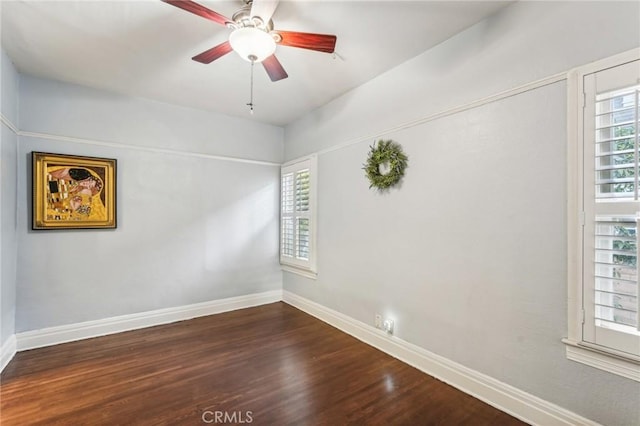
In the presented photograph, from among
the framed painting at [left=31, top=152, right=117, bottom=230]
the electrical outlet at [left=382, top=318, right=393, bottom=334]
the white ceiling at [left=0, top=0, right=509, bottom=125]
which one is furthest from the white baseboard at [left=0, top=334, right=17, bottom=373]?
the electrical outlet at [left=382, top=318, right=393, bottom=334]

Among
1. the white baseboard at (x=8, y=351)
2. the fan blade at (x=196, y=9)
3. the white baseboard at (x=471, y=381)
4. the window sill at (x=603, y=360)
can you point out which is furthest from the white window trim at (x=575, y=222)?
the white baseboard at (x=8, y=351)

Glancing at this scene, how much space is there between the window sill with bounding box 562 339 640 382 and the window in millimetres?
2721

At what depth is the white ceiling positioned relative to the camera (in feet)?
6.81

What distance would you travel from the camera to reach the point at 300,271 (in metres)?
4.28

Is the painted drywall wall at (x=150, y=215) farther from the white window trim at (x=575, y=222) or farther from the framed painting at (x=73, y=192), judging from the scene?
the white window trim at (x=575, y=222)

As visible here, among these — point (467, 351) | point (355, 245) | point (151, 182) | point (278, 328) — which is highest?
point (151, 182)

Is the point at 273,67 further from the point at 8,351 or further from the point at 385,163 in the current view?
the point at 8,351

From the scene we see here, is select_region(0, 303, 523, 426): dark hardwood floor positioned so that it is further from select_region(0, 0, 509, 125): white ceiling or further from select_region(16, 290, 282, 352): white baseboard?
select_region(0, 0, 509, 125): white ceiling

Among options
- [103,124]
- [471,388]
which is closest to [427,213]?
[471,388]

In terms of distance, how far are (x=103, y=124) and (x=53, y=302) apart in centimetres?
199

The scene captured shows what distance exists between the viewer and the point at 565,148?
178 cm

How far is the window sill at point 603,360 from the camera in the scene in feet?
5.09

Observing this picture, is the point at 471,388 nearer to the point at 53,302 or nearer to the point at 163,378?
the point at 163,378

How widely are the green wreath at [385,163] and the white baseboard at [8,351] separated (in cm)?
364
